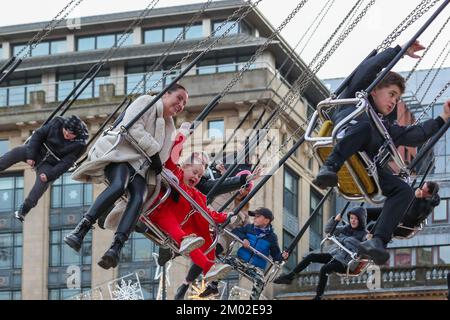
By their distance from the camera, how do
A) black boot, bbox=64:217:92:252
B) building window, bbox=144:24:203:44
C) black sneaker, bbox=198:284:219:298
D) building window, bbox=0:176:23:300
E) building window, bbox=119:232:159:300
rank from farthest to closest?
building window, bbox=144:24:203:44 < building window, bbox=0:176:23:300 < building window, bbox=119:232:159:300 < black sneaker, bbox=198:284:219:298 < black boot, bbox=64:217:92:252

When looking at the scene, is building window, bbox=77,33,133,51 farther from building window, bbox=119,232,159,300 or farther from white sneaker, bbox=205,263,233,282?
white sneaker, bbox=205,263,233,282

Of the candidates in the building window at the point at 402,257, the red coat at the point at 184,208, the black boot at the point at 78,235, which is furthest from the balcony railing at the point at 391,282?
the black boot at the point at 78,235

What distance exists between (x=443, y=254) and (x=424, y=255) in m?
0.79

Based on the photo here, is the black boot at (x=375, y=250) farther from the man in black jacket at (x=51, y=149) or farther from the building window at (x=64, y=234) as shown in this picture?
the building window at (x=64, y=234)

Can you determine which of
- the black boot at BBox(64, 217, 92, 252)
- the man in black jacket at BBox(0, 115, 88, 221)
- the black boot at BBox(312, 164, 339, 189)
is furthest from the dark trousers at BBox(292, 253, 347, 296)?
the black boot at BBox(312, 164, 339, 189)

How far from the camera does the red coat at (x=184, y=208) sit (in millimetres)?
23438

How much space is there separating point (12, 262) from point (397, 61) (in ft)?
167

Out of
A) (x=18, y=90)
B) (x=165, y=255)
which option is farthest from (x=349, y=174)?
(x=18, y=90)

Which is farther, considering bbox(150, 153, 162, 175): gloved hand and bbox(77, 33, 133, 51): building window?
bbox(77, 33, 133, 51): building window

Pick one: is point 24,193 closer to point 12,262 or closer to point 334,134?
point 12,262

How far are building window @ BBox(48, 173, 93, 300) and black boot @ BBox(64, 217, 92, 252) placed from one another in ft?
144

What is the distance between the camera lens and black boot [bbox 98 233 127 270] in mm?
21984

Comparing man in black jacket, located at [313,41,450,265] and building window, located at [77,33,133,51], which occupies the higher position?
building window, located at [77,33,133,51]

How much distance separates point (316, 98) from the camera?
6894 centimetres
